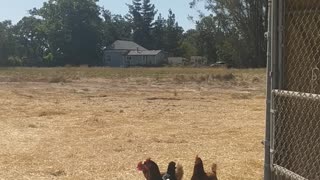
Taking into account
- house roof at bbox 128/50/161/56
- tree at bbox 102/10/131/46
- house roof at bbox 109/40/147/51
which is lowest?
house roof at bbox 128/50/161/56

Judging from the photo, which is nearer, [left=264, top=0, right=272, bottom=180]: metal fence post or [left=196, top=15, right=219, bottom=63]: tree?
[left=264, top=0, right=272, bottom=180]: metal fence post

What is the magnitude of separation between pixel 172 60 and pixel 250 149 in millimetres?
76803

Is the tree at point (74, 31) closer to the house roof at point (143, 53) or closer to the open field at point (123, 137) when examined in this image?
the house roof at point (143, 53)

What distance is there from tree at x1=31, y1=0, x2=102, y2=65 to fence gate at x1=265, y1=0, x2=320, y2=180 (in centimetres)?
7864

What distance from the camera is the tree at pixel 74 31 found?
8425 cm

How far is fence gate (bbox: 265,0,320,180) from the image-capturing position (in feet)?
13.5

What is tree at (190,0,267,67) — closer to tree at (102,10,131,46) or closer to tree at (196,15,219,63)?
tree at (196,15,219,63)

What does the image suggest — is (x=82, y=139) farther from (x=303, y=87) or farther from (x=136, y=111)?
(x=303, y=87)

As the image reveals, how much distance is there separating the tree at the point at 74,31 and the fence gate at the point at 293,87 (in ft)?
258

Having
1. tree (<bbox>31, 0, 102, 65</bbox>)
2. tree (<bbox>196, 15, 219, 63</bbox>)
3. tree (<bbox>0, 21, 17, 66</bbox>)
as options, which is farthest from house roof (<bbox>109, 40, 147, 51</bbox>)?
tree (<bbox>0, 21, 17, 66</bbox>)

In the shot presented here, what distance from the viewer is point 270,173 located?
429 cm

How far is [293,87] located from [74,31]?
84779 millimetres

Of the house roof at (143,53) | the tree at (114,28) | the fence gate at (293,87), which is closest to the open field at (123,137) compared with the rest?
the fence gate at (293,87)

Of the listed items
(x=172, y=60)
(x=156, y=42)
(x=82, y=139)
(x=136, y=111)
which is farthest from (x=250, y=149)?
(x=156, y=42)
